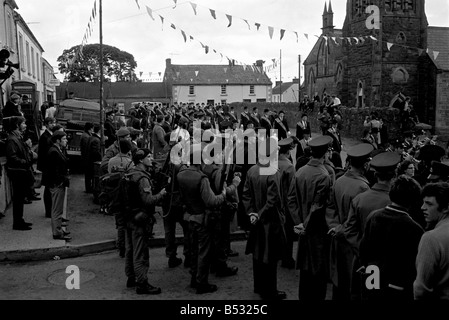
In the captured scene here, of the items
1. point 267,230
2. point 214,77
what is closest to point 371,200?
point 267,230

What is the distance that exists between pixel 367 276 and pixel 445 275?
3.32ft

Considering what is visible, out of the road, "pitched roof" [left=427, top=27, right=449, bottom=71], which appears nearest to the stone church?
"pitched roof" [left=427, top=27, right=449, bottom=71]

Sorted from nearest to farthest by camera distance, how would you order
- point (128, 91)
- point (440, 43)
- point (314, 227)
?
point (314, 227) < point (440, 43) < point (128, 91)

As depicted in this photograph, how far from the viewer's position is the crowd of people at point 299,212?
12.8 feet

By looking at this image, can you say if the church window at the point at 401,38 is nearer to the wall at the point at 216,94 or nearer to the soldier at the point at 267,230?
the soldier at the point at 267,230

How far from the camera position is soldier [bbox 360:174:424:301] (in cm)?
389

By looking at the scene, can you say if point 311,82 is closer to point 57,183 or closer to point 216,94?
point 216,94

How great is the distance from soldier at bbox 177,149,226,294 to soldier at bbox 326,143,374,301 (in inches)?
62.8

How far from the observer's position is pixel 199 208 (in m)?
6.23

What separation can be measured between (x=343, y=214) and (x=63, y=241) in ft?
17.0

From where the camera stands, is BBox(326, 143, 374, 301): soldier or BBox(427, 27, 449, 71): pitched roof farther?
BBox(427, 27, 449, 71): pitched roof

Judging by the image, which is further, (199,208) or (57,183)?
(57,183)

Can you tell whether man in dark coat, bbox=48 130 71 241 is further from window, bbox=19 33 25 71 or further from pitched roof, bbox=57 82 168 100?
pitched roof, bbox=57 82 168 100
